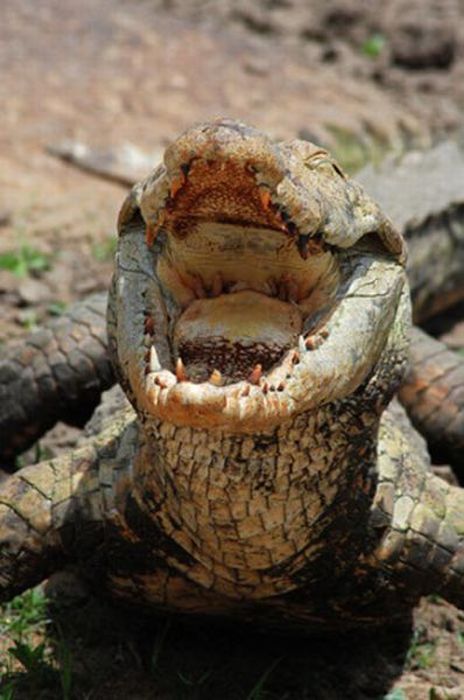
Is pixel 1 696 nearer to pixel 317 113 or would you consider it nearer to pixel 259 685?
pixel 259 685

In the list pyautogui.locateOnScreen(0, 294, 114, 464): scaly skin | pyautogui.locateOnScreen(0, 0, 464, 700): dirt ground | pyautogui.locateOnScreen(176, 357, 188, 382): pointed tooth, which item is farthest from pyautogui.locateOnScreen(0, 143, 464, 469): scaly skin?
pyautogui.locateOnScreen(176, 357, 188, 382): pointed tooth

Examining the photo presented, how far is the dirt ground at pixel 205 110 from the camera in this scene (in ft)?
13.0

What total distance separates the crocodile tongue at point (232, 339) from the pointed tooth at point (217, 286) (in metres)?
0.06

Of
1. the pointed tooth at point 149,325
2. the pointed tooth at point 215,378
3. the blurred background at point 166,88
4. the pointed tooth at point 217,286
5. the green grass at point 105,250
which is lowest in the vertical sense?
the green grass at point 105,250

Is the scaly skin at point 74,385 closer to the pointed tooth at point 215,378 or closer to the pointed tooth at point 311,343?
the pointed tooth at point 311,343

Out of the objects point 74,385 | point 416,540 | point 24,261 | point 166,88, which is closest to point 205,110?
point 166,88

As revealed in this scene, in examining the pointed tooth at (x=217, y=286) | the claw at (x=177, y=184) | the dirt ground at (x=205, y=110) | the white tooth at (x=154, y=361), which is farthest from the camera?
the dirt ground at (x=205, y=110)

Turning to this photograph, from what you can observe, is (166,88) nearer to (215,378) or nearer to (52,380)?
(52,380)

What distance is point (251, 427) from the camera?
294cm

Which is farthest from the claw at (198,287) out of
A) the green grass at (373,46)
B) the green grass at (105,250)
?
the green grass at (373,46)

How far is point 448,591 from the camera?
3688mm

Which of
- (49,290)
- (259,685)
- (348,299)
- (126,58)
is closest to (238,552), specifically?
(259,685)

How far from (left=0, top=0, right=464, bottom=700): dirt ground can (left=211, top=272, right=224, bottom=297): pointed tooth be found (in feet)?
3.79

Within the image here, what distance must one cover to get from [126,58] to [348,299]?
6.67m
